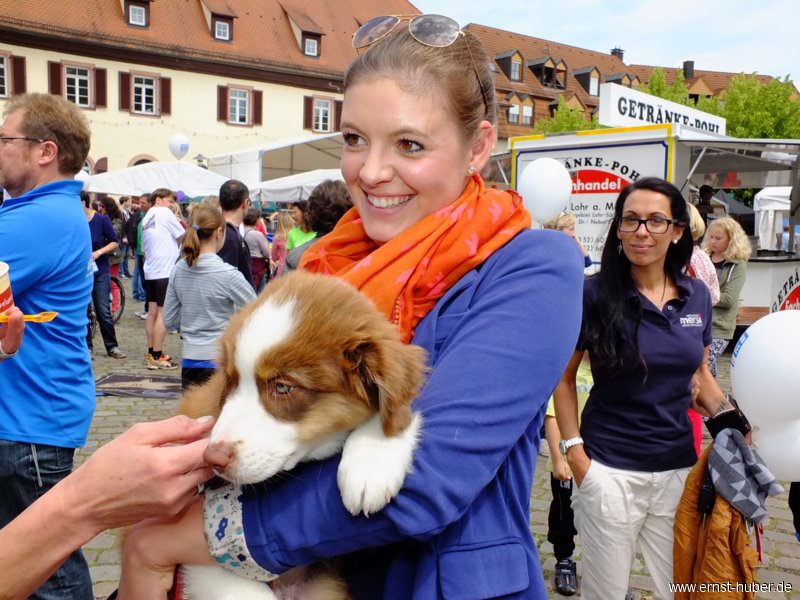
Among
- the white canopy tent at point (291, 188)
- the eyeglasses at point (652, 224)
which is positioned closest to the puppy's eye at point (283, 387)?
the eyeglasses at point (652, 224)

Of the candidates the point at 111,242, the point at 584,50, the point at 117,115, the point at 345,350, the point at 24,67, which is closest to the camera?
the point at 345,350

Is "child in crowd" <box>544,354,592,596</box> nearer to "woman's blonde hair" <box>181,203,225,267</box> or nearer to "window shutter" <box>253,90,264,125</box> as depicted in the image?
"woman's blonde hair" <box>181,203,225,267</box>

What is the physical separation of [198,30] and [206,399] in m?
43.0

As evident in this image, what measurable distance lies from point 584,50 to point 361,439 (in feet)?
227

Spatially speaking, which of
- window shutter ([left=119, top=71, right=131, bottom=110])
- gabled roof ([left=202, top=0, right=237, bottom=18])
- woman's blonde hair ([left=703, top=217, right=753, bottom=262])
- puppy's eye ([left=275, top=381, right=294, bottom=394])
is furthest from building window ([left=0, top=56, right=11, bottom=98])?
puppy's eye ([left=275, top=381, right=294, bottom=394])

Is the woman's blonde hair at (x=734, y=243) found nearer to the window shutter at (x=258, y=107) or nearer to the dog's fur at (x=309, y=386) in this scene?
the dog's fur at (x=309, y=386)

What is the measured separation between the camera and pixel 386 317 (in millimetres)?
1775

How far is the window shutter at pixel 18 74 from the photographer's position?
34.3 meters

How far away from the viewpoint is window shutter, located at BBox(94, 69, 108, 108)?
119ft

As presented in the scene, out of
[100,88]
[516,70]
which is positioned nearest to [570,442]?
[100,88]

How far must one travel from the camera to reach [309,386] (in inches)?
64.2

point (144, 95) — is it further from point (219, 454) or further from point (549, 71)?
point (219, 454)

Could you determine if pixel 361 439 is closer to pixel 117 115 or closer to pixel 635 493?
pixel 635 493

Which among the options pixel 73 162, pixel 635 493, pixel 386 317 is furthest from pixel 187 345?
pixel 386 317
